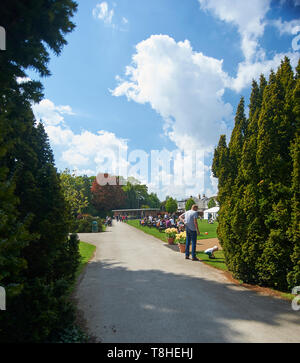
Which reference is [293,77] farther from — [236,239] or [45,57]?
[45,57]

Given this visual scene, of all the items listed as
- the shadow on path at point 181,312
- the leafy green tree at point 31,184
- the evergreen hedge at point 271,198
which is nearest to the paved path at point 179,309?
the shadow on path at point 181,312

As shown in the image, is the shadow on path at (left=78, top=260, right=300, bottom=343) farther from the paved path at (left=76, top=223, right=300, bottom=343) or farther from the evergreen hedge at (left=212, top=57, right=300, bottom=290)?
the evergreen hedge at (left=212, top=57, right=300, bottom=290)

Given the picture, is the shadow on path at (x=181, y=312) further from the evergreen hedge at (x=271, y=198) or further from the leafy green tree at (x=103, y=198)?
the leafy green tree at (x=103, y=198)

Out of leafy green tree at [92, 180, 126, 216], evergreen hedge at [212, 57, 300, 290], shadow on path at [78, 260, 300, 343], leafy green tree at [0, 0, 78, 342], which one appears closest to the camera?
leafy green tree at [0, 0, 78, 342]

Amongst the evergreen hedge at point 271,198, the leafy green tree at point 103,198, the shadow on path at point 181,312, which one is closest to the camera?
the shadow on path at point 181,312

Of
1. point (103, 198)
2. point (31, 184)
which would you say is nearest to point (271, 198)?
point (31, 184)

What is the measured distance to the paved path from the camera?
3185 mm

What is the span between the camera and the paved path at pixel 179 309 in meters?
3.19

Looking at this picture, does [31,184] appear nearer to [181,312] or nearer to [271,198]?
[181,312]

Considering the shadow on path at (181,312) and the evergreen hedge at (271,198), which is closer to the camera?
the shadow on path at (181,312)

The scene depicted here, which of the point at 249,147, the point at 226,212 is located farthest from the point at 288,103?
the point at 226,212

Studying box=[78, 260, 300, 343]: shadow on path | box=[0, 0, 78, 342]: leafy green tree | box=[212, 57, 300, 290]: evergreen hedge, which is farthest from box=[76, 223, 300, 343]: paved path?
box=[0, 0, 78, 342]: leafy green tree

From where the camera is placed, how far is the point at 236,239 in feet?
19.2
